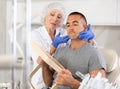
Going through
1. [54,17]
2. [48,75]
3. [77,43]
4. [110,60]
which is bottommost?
[48,75]

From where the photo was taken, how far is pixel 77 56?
1.82 m

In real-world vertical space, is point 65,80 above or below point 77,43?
below

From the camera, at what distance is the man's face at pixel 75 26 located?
72.6 inches

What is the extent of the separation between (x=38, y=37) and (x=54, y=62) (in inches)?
23.7

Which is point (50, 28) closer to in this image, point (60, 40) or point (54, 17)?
point (54, 17)

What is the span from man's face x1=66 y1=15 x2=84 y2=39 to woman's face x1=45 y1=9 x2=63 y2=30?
1.21ft

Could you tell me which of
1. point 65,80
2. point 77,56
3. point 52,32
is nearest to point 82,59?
point 77,56

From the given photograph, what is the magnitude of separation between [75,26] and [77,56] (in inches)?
9.4

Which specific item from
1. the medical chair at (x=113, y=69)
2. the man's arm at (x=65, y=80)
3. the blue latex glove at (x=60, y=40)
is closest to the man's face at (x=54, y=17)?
the blue latex glove at (x=60, y=40)

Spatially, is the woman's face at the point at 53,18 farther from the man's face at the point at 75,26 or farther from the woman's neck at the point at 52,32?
the man's face at the point at 75,26

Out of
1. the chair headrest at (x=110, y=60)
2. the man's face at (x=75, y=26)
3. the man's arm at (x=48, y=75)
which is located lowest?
the man's arm at (x=48, y=75)

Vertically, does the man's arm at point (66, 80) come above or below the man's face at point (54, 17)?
below

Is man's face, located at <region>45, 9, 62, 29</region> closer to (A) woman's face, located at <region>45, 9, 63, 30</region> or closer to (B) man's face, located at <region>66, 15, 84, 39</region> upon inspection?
(A) woman's face, located at <region>45, 9, 63, 30</region>

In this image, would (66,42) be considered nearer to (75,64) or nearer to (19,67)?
(75,64)
